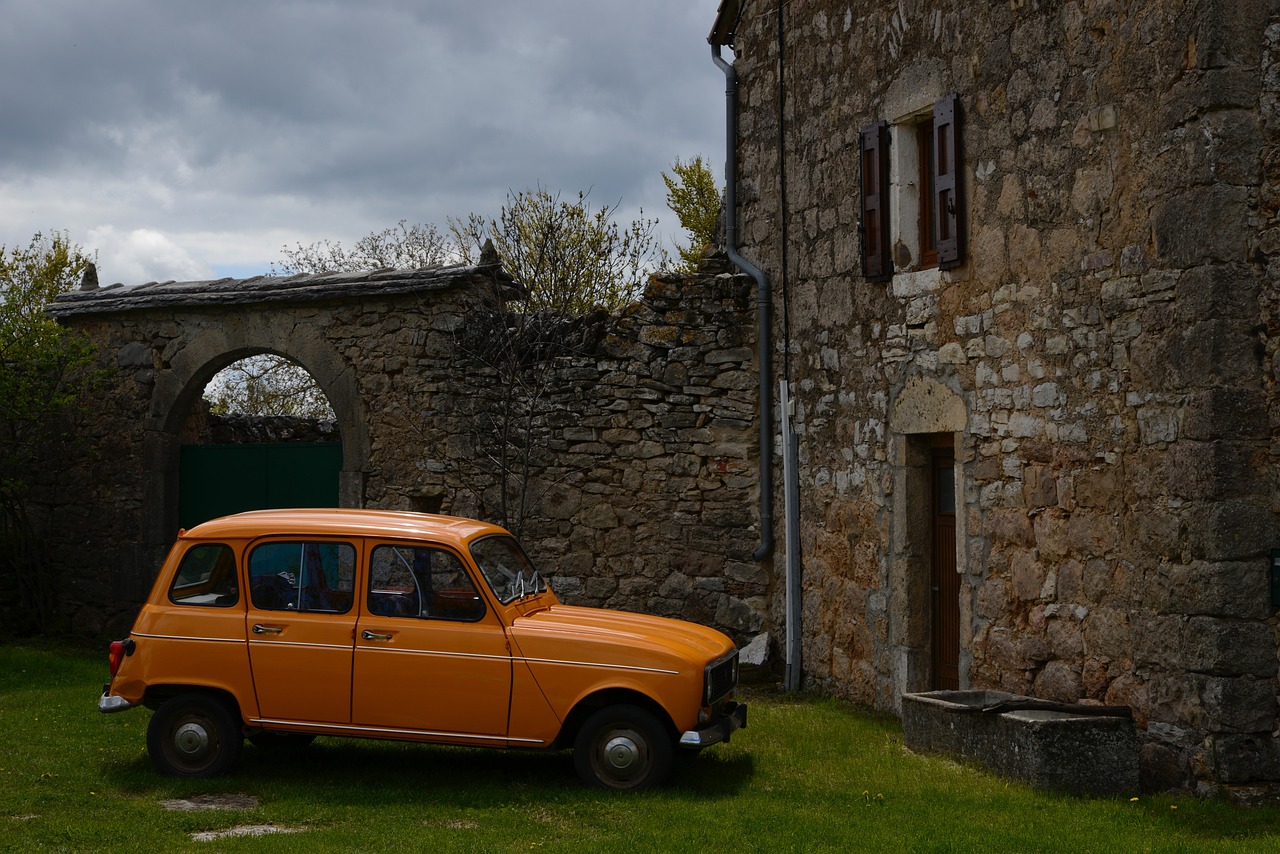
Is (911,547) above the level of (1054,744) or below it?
above

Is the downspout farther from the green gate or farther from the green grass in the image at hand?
the green gate

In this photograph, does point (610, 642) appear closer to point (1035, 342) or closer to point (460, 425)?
point (1035, 342)

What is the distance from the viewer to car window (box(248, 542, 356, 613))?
6.98 m

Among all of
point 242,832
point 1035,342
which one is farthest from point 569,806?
point 1035,342

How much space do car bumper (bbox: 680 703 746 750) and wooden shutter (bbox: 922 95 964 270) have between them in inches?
134

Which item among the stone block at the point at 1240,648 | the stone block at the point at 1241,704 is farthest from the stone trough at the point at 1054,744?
the stone block at the point at 1240,648

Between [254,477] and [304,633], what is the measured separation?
5.97m

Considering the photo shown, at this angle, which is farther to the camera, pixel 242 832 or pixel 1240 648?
pixel 1240 648

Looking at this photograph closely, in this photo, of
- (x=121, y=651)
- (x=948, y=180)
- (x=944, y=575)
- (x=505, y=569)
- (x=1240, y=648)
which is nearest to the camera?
(x=1240, y=648)

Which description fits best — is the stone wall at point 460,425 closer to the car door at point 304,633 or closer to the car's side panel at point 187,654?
the car door at point 304,633

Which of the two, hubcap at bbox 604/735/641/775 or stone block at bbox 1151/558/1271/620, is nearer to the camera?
stone block at bbox 1151/558/1271/620

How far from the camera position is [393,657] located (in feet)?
22.4

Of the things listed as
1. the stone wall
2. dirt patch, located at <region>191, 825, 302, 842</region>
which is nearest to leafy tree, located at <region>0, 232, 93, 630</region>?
the stone wall

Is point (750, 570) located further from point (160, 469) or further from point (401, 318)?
point (160, 469)
